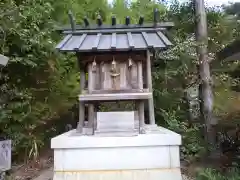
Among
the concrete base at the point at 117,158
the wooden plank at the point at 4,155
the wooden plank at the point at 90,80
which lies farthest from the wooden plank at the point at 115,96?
the wooden plank at the point at 4,155

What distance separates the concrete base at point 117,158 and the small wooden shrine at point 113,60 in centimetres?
40

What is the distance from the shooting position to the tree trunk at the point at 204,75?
692cm

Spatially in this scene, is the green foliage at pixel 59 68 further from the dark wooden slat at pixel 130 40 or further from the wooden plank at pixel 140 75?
the dark wooden slat at pixel 130 40

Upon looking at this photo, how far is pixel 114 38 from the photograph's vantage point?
4484 mm

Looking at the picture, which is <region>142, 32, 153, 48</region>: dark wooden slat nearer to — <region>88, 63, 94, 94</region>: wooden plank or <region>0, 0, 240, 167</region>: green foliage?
<region>88, 63, 94, 94</region>: wooden plank

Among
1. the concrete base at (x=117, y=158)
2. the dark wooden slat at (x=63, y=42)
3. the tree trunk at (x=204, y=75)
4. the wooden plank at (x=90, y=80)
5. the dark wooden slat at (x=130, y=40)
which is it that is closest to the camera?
the concrete base at (x=117, y=158)

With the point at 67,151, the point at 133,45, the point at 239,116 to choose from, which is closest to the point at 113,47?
the point at 133,45

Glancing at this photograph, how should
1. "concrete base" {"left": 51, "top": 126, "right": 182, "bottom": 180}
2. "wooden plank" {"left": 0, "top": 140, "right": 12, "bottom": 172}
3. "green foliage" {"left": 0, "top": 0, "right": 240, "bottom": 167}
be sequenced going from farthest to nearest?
"green foliage" {"left": 0, "top": 0, "right": 240, "bottom": 167} → "wooden plank" {"left": 0, "top": 140, "right": 12, "bottom": 172} → "concrete base" {"left": 51, "top": 126, "right": 182, "bottom": 180}

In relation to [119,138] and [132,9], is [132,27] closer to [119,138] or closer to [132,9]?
[119,138]

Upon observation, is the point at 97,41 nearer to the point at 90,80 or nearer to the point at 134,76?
the point at 90,80

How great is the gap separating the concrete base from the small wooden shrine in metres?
0.40

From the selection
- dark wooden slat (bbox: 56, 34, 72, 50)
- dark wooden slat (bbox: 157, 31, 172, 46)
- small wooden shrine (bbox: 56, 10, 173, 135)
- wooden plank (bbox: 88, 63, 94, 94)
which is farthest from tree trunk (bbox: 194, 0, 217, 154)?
dark wooden slat (bbox: 56, 34, 72, 50)

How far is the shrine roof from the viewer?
418cm

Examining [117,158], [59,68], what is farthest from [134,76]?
[59,68]
